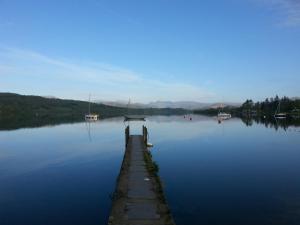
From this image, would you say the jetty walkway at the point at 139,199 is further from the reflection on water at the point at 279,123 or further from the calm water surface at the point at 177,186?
the reflection on water at the point at 279,123

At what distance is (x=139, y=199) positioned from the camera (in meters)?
17.6

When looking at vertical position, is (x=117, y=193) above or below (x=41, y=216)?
above

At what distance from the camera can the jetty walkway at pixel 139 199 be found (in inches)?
576

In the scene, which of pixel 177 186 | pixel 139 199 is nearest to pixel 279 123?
pixel 177 186

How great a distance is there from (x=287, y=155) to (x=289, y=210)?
2280 centimetres

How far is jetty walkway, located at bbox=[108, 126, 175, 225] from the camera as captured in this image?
14.6 meters

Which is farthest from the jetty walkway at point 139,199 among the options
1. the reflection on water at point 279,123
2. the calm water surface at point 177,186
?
the reflection on water at point 279,123

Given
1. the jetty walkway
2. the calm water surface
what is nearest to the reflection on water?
the calm water surface

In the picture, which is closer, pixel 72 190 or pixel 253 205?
pixel 253 205

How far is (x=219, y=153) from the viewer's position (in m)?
42.1

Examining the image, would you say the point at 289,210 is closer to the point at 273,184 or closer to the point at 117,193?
the point at 273,184

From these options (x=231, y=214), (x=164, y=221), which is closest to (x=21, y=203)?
(x=164, y=221)

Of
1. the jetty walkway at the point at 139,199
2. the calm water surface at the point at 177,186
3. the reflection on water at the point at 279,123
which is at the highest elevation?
the reflection on water at the point at 279,123

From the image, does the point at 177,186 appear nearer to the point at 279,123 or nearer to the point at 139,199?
the point at 139,199
